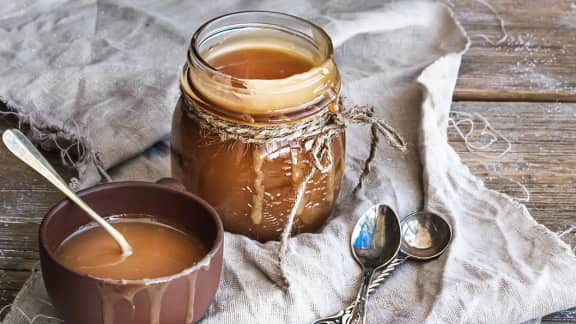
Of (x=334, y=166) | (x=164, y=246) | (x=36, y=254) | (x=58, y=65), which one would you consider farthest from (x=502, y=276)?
(x=58, y=65)

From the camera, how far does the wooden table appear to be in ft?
3.15

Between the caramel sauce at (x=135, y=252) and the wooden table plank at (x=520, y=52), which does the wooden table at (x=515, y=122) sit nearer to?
the wooden table plank at (x=520, y=52)

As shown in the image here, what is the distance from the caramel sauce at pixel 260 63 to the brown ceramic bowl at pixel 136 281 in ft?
0.53

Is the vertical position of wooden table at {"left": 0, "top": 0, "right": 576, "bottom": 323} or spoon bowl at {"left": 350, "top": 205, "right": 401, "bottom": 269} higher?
spoon bowl at {"left": 350, "top": 205, "right": 401, "bottom": 269}

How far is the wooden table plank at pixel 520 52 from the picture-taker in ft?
4.20

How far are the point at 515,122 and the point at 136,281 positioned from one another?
0.70 m

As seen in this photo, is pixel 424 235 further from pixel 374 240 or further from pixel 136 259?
pixel 136 259

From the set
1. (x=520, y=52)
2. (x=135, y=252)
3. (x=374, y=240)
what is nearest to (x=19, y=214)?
(x=135, y=252)

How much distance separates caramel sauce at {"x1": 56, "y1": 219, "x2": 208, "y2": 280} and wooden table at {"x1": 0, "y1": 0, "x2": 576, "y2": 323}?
12 cm

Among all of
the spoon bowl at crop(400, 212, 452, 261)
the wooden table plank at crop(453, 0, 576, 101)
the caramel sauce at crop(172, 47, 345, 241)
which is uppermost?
the caramel sauce at crop(172, 47, 345, 241)

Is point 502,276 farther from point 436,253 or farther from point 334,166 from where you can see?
point 334,166

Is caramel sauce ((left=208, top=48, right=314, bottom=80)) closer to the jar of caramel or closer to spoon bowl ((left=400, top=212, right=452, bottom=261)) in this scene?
the jar of caramel

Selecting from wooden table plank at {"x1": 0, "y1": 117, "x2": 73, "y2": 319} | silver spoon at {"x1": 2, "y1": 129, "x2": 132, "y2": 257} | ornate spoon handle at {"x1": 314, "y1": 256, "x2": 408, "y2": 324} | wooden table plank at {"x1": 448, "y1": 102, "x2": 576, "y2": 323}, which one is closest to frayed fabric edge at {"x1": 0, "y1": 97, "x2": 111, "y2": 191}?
wooden table plank at {"x1": 0, "y1": 117, "x2": 73, "y2": 319}

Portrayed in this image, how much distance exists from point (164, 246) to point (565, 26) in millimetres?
964
